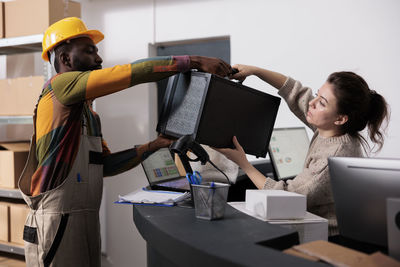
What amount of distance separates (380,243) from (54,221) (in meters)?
1.19

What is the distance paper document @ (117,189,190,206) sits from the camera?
142 centimetres

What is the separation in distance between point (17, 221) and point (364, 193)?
96.5 inches

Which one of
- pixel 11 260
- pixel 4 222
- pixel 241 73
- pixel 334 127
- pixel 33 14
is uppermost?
pixel 33 14

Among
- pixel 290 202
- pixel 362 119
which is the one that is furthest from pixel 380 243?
pixel 362 119

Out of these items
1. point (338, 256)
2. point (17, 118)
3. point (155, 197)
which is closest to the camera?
point (338, 256)

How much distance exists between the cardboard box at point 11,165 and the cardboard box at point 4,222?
15 cm

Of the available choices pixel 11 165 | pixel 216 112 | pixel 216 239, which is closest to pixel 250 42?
pixel 216 112

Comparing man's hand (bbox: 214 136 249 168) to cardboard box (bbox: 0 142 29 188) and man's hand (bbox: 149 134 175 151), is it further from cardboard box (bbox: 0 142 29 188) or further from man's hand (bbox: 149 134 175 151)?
cardboard box (bbox: 0 142 29 188)

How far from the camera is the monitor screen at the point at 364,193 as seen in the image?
3.28 ft

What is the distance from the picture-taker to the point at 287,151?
7.52ft

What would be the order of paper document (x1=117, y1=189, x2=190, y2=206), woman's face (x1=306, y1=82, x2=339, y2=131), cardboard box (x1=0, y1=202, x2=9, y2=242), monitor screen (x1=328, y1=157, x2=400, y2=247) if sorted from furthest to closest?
cardboard box (x1=0, y1=202, x2=9, y2=242) → woman's face (x1=306, y1=82, x2=339, y2=131) → paper document (x1=117, y1=189, x2=190, y2=206) → monitor screen (x1=328, y1=157, x2=400, y2=247)

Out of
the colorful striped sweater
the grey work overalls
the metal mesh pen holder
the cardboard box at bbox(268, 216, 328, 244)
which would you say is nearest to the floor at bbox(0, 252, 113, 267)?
the grey work overalls

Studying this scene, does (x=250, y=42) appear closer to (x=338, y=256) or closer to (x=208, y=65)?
(x=208, y=65)

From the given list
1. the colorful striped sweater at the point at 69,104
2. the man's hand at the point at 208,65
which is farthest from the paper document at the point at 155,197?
the man's hand at the point at 208,65
